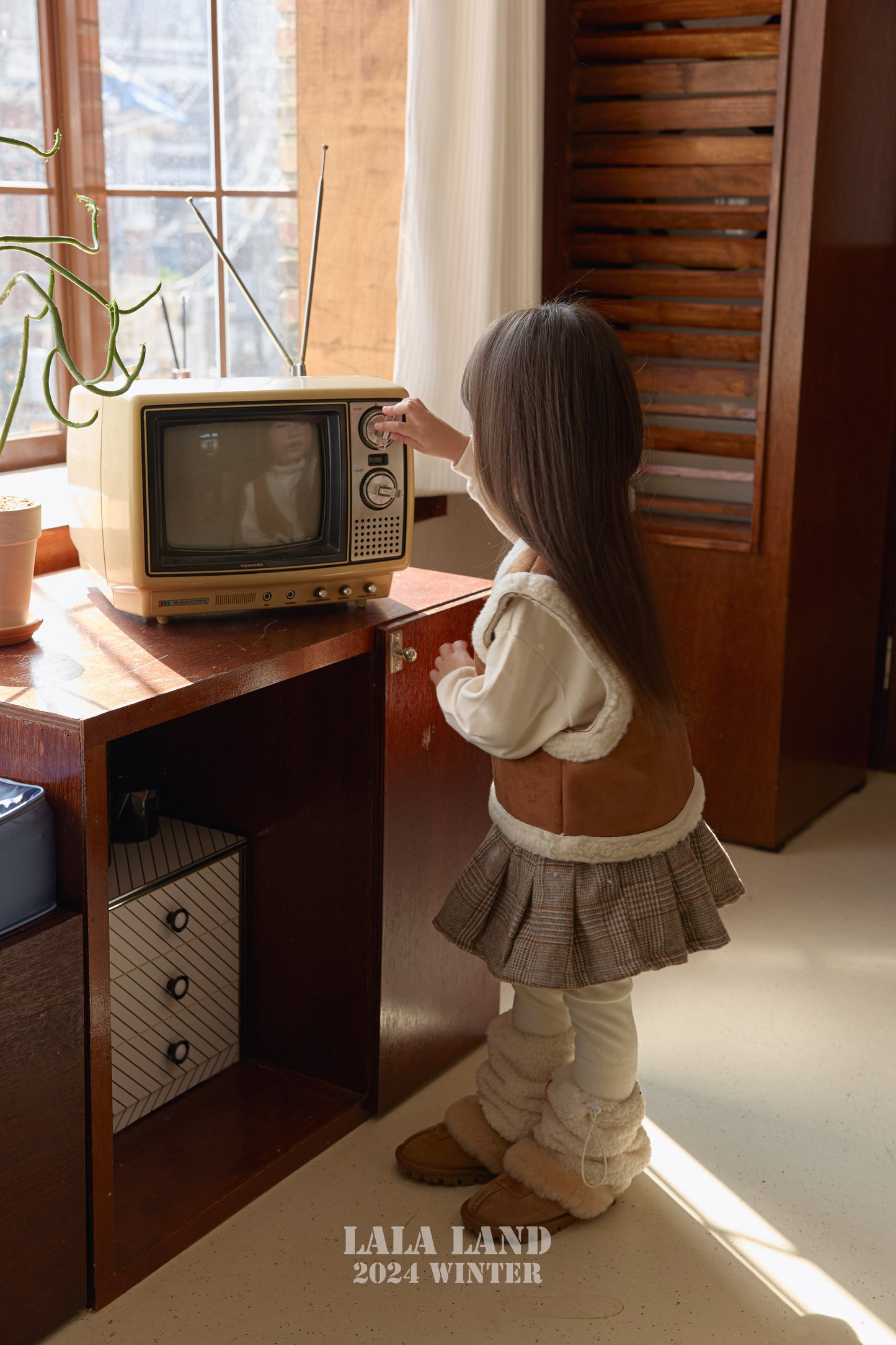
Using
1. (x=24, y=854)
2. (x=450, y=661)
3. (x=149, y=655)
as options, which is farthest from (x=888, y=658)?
(x=24, y=854)

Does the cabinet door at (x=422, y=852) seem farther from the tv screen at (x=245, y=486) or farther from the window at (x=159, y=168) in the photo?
the window at (x=159, y=168)

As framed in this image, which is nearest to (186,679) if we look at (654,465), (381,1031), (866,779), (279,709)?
(279,709)

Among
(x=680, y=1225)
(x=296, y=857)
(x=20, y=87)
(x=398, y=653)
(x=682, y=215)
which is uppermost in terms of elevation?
(x=20, y=87)

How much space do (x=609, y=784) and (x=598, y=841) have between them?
63 mm

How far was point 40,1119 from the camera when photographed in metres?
1.30

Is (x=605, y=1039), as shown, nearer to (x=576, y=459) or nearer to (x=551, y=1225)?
A: (x=551, y=1225)

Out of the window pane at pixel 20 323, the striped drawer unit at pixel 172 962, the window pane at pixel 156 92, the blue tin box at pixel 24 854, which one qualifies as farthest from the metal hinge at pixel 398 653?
the window pane at pixel 156 92

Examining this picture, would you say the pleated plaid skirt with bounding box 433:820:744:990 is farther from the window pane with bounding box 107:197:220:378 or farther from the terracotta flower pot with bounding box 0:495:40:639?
the window pane with bounding box 107:197:220:378

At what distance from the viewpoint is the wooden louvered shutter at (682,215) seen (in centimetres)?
235

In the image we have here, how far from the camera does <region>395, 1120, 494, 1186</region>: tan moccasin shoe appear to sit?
1645 mm

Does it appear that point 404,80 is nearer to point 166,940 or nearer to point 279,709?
point 279,709

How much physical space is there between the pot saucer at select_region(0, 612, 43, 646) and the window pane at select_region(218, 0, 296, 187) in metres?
1.14

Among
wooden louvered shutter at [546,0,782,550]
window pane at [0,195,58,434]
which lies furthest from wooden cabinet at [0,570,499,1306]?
wooden louvered shutter at [546,0,782,550]

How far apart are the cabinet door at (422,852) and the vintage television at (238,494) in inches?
4.6
